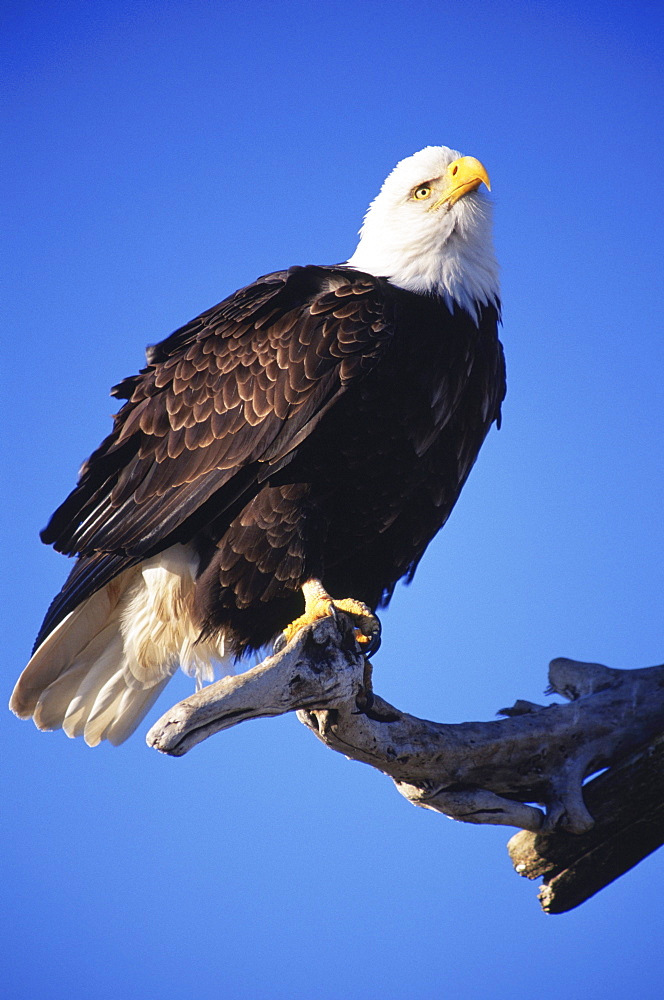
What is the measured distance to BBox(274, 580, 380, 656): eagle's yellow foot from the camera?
4098 mm

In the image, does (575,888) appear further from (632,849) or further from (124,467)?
(124,467)

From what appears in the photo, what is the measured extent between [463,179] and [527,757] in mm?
2443

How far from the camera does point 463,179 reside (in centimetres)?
470

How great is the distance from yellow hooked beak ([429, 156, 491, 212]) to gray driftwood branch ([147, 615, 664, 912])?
193 cm

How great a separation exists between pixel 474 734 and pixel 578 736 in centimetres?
43

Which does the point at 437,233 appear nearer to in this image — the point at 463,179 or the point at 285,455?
the point at 463,179

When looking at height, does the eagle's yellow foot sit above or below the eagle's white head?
below

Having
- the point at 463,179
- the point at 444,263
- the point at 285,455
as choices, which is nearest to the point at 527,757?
the point at 285,455

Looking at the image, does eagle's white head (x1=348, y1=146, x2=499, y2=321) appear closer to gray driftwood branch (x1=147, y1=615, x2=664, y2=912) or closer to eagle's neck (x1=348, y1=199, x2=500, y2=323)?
eagle's neck (x1=348, y1=199, x2=500, y2=323)

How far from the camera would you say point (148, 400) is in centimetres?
488

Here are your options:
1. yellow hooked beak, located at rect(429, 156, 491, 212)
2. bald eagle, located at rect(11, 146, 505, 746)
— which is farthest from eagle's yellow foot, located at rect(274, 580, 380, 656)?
yellow hooked beak, located at rect(429, 156, 491, 212)

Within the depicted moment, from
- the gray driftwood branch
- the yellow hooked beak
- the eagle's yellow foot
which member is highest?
the yellow hooked beak

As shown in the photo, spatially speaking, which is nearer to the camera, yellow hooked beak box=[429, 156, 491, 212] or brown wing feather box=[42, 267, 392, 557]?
brown wing feather box=[42, 267, 392, 557]

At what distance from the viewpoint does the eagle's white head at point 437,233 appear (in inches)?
181
